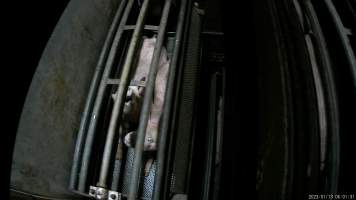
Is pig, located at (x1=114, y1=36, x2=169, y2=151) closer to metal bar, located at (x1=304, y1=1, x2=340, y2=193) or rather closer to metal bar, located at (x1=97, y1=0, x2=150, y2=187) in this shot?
metal bar, located at (x1=97, y1=0, x2=150, y2=187)

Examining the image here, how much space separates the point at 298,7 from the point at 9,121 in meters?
1.13

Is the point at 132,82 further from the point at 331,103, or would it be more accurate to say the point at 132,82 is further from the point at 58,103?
the point at 331,103

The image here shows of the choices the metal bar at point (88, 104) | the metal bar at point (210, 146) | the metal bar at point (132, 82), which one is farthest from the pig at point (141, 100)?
the metal bar at point (210, 146)

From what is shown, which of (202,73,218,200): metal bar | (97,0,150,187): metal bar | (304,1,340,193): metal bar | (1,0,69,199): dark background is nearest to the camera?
(1,0,69,199): dark background

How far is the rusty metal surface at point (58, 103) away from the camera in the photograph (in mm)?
943

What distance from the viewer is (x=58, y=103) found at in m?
1.06

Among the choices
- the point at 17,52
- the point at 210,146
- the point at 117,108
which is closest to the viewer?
the point at 17,52

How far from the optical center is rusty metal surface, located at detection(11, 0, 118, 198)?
94 cm

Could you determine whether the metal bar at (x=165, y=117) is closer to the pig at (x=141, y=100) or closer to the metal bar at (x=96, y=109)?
the pig at (x=141, y=100)

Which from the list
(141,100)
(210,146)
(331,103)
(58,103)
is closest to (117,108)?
(141,100)

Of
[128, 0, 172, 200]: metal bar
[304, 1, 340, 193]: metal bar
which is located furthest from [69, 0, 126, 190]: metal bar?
[304, 1, 340, 193]: metal bar

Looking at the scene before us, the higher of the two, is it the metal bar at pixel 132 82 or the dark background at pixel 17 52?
the metal bar at pixel 132 82

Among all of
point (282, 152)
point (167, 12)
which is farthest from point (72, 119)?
point (282, 152)

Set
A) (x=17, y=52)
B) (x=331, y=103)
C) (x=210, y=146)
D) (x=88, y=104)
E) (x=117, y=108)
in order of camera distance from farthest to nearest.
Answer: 1. (x=210, y=146)
2. (x=88, y=104)
3. (x=117, y=108)
4. (x=331, y=103)
5. (x=17, y=52)
